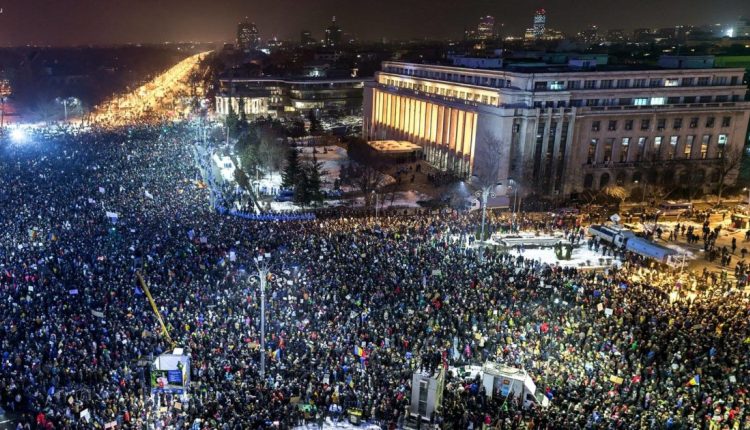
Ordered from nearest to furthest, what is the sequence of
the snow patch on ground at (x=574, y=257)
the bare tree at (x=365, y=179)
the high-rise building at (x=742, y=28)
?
the snow patch on ground at (x=574, y=257), the bare tree at (x=365, y=179), the high-rise building at (x=742, y=28)

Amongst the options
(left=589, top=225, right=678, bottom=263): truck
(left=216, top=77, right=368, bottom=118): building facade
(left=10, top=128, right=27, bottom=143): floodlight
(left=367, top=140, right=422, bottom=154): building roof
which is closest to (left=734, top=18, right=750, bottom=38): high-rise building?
(left=216, top=77, right=368, bottom=118): building facade

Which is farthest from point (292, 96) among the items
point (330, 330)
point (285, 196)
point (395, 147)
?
point (330, 330)

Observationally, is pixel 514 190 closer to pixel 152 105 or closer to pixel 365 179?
pixel 365 179

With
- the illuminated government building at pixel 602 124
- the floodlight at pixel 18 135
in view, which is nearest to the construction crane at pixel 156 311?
the illuminated government building at pixel 602 124

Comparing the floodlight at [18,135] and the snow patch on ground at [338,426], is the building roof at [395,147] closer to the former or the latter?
the floodlight at [18,135]

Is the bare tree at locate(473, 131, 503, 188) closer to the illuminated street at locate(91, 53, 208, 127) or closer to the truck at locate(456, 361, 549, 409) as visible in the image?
the truck at locate(456, 361, 549, 409)

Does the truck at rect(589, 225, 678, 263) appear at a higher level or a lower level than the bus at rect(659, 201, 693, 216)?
higher
